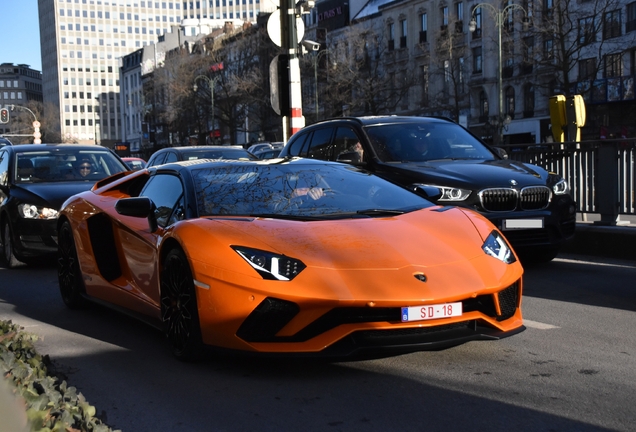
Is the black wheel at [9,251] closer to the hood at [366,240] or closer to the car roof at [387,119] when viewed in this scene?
the car roof at [387,119]

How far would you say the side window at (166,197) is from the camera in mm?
5953

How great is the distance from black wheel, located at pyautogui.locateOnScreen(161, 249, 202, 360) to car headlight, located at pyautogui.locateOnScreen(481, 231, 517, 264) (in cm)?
172

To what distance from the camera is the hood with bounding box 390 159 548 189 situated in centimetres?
942

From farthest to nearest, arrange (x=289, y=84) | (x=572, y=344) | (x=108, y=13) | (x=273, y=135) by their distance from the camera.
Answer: (x=108, y=13), (x=273, y=135), (x=289, y=84), (x=572, y=344)

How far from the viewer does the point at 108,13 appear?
18688cm

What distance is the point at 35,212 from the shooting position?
36.1 ft

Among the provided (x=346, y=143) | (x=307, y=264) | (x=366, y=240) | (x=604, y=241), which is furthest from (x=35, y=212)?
(x=307, y=264)

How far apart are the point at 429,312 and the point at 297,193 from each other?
1.50 metres

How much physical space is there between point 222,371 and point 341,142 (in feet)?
20.4

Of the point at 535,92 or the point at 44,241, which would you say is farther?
the point at 535,92

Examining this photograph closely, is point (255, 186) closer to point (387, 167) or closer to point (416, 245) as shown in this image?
point (416, 245)

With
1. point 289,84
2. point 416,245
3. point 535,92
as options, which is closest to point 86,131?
point 535,92

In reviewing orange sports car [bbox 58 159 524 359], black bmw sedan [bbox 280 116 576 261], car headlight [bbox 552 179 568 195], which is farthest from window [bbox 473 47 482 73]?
orange sports car [bbox 58 159 524 359]

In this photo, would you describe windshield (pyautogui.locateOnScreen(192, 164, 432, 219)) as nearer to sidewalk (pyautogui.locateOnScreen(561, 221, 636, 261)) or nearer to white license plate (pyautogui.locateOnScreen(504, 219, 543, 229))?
white license plate (pyautogui.locateOnScreen(504, 219, 543, 229))
